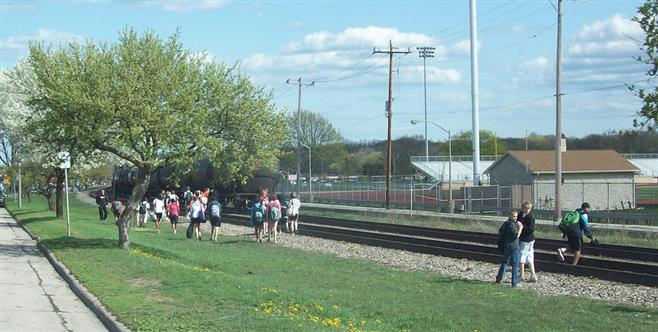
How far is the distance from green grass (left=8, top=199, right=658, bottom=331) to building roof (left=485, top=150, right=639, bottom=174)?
40444mm

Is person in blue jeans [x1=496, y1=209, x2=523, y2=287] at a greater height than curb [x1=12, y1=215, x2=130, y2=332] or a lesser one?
greater

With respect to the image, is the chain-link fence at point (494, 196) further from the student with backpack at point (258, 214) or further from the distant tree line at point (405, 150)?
the distant tree line at point (405, 150)

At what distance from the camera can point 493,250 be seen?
2402 cm

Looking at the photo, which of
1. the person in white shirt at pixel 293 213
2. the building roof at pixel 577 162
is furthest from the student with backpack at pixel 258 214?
the building roof at pixel 577 162

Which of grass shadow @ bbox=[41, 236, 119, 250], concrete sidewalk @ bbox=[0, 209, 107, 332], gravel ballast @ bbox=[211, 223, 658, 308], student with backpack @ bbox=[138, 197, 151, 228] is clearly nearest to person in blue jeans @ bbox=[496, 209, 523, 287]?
gravel ballast @ bbox=[211, 223, 658, 308]

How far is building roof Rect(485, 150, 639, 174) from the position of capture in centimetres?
5850

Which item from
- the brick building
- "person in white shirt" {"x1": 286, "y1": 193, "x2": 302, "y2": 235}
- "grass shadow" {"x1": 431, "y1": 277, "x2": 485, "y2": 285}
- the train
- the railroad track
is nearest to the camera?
"grass shadow" {"x1": 431, "y1": 277, "x2": 485, "y2": 285}

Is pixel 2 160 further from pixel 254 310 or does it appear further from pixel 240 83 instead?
pixel 254 310

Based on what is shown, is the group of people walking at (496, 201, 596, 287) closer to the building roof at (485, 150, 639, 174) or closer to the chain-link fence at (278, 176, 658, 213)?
the chain-link fence at (278, 176, 658, 213)

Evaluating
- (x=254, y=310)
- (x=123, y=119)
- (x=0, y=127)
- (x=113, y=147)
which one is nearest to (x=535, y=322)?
(x=254, y=310)

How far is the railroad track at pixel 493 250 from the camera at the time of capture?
59.3ft

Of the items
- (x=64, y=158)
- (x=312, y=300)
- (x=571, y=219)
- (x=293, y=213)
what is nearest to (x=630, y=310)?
(x=312, y=300)

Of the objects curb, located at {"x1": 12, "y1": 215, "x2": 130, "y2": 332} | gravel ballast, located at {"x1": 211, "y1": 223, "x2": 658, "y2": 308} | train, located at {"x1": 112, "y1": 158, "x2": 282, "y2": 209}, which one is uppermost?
train, located at {"x1": 112, "y1": 158, "x2": 282, "y2": 209}

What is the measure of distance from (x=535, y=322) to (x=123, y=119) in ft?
42.1
